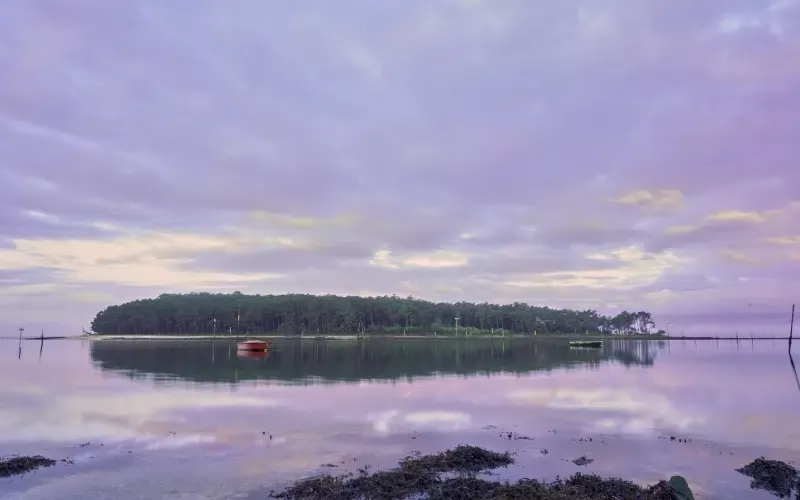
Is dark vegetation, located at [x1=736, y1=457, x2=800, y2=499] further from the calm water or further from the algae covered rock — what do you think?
the algae covered rock

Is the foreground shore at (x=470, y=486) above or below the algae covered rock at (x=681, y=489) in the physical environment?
below

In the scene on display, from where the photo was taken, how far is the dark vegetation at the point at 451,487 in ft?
51.4

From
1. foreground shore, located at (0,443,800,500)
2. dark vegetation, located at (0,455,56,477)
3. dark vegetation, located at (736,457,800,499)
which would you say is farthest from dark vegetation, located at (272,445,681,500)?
dark vegetation, located at (0,455,56,477)

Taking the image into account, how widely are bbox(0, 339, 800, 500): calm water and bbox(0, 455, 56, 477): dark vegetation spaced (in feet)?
2.20

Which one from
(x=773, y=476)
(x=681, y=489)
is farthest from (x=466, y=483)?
(x=773, y=476)

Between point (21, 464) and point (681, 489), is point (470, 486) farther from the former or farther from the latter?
point (21, 464)

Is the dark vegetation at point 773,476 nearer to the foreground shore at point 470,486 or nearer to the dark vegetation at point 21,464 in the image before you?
the foreground shore at point 470,486

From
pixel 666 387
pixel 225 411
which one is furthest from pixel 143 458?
pixel 666 387

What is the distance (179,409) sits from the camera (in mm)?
31562

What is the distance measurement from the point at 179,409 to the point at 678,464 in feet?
85.5

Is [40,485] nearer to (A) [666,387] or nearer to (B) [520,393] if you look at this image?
(B) [520,393]

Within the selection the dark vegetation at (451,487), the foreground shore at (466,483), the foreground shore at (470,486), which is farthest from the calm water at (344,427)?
the dark vegetation at (451,487)

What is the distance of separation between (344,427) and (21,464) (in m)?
13.3

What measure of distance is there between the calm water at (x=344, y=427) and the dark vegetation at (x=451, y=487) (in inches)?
60.1
